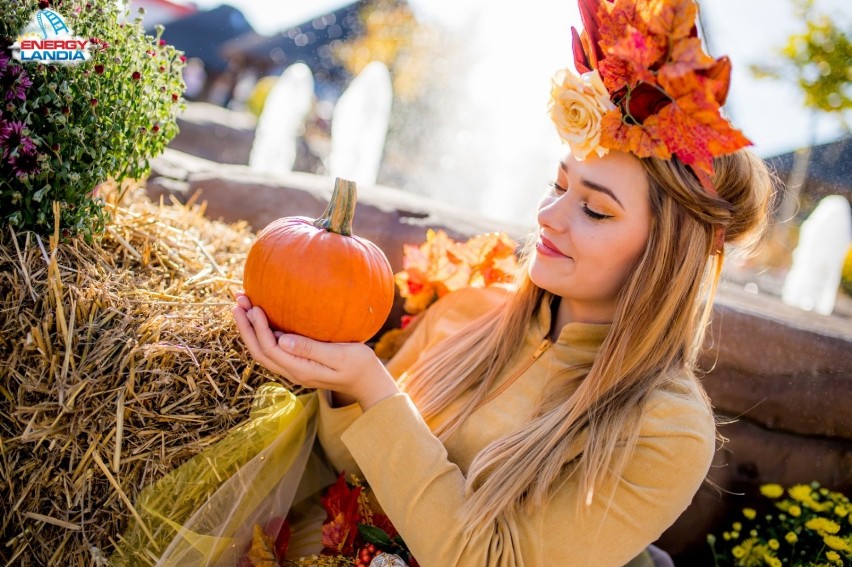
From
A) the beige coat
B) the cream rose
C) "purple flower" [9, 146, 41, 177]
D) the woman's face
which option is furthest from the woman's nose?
"purple flower" [9, 146, 41, 177]

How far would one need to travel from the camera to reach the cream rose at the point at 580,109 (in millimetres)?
1611

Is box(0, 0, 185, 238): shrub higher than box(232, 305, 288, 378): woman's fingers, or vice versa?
box(0, 0, 185, 238): shrub

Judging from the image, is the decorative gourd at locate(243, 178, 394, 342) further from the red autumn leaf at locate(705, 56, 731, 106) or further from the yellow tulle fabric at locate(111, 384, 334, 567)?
the red autumn leaf at locate(705, 56, 731, 106)

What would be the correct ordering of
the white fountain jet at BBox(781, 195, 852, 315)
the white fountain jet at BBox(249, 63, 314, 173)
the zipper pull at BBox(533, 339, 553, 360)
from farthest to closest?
the white fountain jet at BBox(249, 63, 314, 173)
the white fountain jet at BBox(781, 195, 852, 315)
the zipper pull at BBox(533, 339, 553, 360)

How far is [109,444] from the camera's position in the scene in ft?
4.88

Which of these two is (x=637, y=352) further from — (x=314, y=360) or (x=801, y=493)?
(x=801, y=493)

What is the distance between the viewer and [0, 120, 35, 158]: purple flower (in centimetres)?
147

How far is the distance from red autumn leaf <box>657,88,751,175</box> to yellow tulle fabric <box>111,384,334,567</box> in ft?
3.60

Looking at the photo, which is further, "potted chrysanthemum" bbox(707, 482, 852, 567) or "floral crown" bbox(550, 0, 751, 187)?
"potted chrysanthemum" bbox(707, 482, 852, 567)

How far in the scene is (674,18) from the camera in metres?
1.40

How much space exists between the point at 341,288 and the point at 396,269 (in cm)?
138

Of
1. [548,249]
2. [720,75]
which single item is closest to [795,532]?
[548,249]

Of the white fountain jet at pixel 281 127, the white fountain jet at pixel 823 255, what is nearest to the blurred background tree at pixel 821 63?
the white fountain jet at pixel 823 255

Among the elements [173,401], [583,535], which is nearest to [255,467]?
[173,401]
